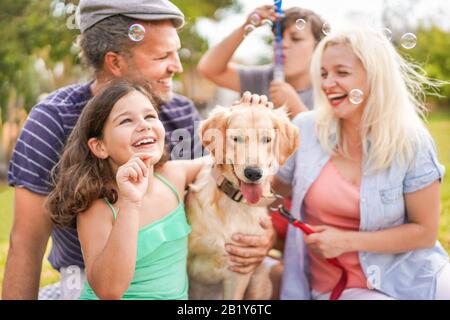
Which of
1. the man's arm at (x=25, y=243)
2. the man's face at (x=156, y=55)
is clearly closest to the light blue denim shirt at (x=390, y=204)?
the man's face at (x=156, y=55)

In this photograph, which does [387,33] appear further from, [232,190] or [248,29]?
[232,190]

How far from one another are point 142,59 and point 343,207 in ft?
2.85

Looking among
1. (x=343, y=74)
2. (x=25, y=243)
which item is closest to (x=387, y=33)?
(x=343, y=74)

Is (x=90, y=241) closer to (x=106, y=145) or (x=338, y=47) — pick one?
(x=106, y=145)

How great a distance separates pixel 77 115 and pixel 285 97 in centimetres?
80

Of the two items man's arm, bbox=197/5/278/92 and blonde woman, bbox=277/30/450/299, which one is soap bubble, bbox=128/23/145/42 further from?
blonde woman, bbox=277/30/450/299

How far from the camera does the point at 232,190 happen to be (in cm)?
185

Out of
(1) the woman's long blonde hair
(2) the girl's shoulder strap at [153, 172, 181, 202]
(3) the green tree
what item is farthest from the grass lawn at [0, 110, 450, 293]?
(2) the girl's shoulder strap at [153, 172, 181, 202]

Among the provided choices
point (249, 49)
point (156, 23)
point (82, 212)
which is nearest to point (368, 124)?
point (249, 49)

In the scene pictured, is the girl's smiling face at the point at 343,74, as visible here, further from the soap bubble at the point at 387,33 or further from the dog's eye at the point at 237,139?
the dog's eye at the point at 237,139

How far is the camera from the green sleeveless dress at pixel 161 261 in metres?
1.65

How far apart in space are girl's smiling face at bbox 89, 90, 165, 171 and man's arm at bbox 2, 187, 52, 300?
1.24 feet

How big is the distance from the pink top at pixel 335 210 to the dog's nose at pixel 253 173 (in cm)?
37

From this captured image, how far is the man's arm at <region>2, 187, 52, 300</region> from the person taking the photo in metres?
1.78
